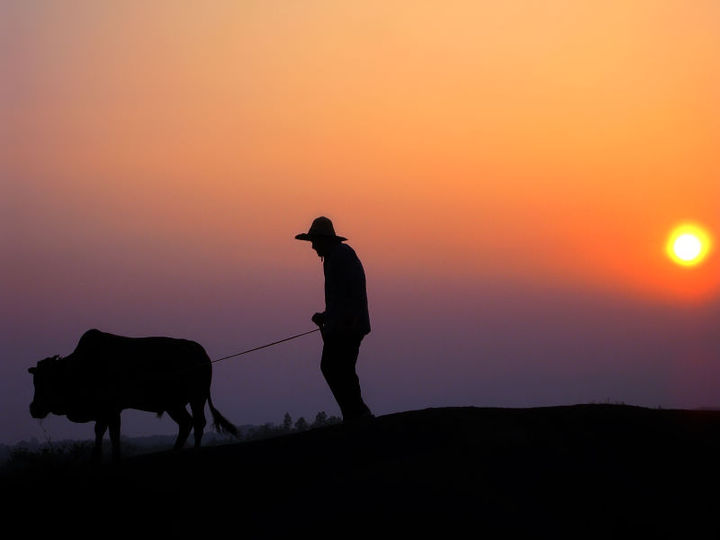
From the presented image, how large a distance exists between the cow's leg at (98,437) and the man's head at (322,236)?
5269mm

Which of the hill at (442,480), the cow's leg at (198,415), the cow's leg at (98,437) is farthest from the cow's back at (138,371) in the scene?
the hill at (442,480)

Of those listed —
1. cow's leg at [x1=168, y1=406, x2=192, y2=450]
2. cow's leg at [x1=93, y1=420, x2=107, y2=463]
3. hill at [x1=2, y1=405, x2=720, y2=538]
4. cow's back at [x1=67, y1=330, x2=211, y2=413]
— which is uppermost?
cow's back at [x1=67, y1=330, x2=211, y2=413]

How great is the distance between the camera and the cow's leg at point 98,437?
1642 cm

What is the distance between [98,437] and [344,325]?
562 cm

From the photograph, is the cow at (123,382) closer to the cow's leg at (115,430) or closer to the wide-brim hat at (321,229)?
the cow's leg at (115,430)

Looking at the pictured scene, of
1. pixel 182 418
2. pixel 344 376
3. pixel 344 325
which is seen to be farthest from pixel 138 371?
pixel 344 325

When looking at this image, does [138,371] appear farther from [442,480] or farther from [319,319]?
[442,480]

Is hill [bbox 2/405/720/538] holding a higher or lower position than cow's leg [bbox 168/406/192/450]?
lower

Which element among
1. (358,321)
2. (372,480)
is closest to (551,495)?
(372,480)

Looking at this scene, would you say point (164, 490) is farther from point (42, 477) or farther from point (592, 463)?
point (592, 463)

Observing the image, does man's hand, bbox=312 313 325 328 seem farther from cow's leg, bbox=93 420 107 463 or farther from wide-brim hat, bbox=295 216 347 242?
cow's leg, bbox=93 420 107 463

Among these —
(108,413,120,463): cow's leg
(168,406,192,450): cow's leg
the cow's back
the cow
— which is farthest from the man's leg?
(168,406,192,450): cow's leg

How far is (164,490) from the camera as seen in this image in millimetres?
10203

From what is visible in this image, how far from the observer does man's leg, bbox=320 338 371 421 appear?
1307 cm
